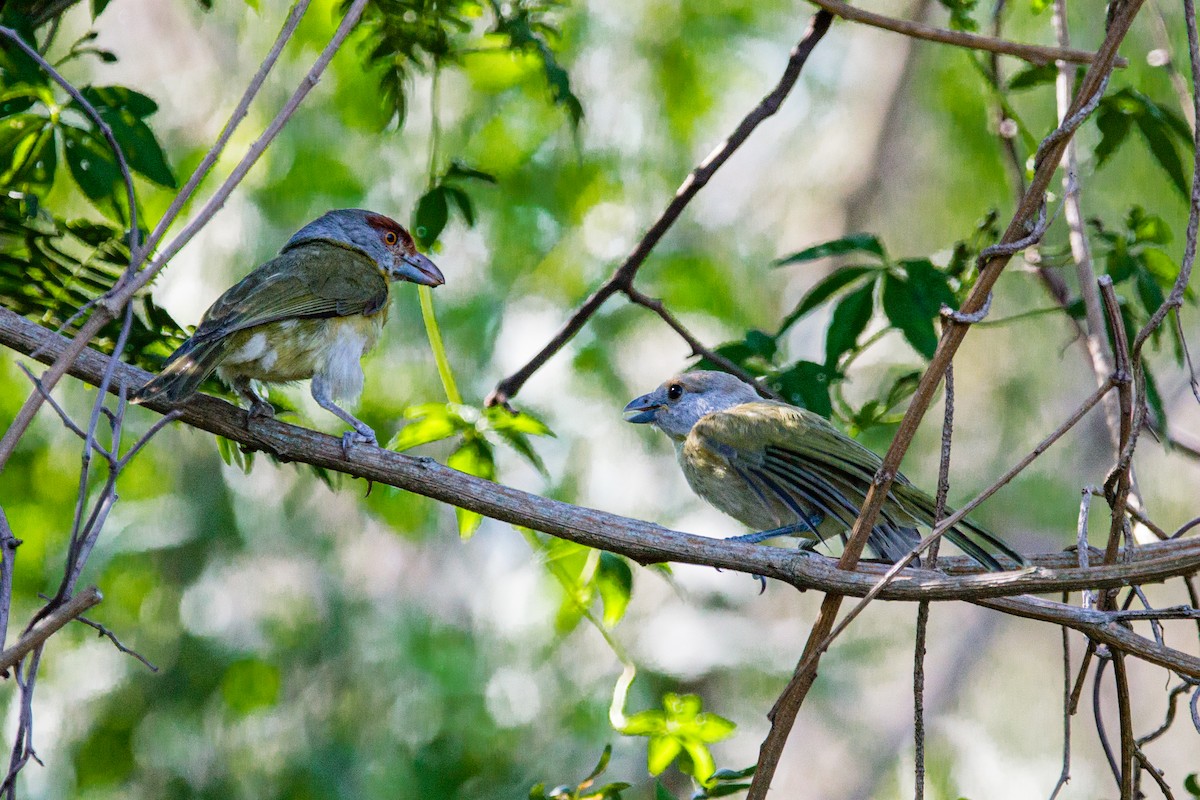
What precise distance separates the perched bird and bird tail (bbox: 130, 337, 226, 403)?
144cm

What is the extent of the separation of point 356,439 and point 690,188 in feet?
4.24

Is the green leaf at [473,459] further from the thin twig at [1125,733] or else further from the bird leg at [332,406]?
the thin twig at [1125,733]

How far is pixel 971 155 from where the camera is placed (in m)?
6.48

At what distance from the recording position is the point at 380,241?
3832mm

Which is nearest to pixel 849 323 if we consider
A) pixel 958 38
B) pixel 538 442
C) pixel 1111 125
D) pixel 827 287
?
pixel 827 287

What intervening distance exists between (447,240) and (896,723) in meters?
4.12

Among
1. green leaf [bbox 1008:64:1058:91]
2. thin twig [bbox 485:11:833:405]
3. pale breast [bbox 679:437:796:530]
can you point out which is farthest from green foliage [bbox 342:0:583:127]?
green leaf [bbox 1008:64:1058:91]

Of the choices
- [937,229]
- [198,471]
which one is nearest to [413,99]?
[198,471]

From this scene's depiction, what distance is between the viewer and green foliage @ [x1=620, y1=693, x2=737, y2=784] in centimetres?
277

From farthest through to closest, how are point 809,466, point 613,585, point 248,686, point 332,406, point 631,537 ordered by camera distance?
point 248,686
point 332,406
point 613,585
point 809,466
point 631,537

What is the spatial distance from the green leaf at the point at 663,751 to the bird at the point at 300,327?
1073 millimetres

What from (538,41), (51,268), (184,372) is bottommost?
(184,372)

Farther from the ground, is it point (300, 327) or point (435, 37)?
point (435, 37)

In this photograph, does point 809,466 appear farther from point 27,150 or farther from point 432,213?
point 27,150
